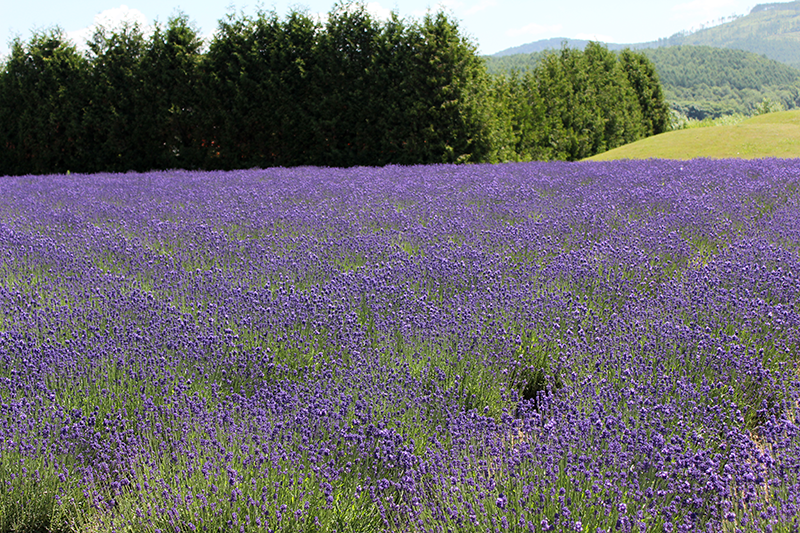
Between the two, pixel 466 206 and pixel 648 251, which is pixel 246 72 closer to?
pixel 466 206

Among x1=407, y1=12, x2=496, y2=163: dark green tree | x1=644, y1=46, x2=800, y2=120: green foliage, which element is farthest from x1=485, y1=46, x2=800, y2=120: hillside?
x1=407, y1=12, x2=496, y2=163: dark green tree

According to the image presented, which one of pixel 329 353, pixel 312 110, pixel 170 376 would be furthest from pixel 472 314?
pixel 312 110

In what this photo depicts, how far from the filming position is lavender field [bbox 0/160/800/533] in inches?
72.3

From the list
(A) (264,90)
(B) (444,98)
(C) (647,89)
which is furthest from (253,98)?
(C) (647,89)

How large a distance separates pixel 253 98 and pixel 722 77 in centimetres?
12213

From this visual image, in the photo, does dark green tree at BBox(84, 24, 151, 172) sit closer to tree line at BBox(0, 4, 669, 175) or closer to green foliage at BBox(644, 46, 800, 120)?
tree line at BBox(0, 4, 669, 175)

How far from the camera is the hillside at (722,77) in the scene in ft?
328

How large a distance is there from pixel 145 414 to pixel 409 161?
10.2m

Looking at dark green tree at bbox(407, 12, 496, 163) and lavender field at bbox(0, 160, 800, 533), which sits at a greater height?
dark green tree at bbox(407, 12, 496, 163)

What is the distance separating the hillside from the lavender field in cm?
9432

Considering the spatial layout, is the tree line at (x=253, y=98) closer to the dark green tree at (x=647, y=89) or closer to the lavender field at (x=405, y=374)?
the lavender field at (x=405, y=374)

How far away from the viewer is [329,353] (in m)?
2.93

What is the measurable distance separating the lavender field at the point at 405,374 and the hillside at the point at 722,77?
94318 mm

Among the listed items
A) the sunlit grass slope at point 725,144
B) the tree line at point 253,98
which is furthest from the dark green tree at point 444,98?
the sunlit grass slope at point 725,144
